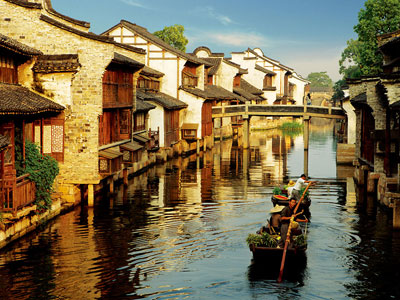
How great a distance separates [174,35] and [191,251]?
249 ft

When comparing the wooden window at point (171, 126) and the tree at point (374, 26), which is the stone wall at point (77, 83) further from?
the tree at point (374, 26)

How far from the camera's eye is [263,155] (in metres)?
64.9

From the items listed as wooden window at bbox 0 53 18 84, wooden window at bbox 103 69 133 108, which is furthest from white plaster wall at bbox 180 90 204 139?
wooden window at bbox 0 53 18 84

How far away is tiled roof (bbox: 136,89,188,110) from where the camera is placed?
52569 mm

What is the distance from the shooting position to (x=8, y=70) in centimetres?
2800

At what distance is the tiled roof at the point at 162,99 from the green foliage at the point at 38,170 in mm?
23966

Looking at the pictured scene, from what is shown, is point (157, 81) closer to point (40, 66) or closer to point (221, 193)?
point (221, 193)

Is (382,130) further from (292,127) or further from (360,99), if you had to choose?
(292,127)

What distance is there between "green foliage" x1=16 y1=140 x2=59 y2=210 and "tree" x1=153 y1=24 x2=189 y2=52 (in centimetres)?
7059

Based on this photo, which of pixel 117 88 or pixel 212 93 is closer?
pixel 117 88

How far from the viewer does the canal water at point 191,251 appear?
18781 millimetres

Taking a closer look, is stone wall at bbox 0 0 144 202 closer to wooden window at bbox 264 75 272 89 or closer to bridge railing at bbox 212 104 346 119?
bridge railing at bbox 212 104 346 119

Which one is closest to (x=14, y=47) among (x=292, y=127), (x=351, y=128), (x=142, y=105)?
(x=142, y=105)

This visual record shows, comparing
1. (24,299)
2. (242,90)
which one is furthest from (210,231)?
(242,90)
